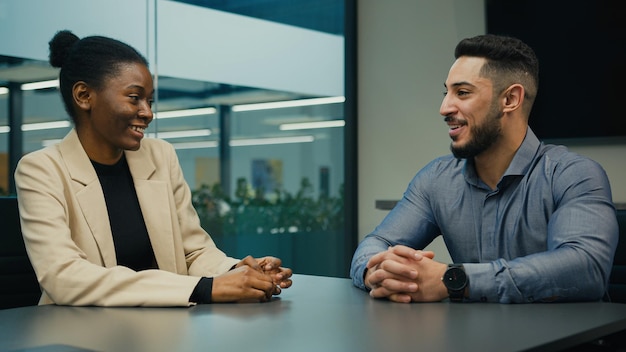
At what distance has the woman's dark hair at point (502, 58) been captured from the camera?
7.09 ft

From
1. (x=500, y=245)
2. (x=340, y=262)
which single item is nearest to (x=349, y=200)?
(x=340, y=262)

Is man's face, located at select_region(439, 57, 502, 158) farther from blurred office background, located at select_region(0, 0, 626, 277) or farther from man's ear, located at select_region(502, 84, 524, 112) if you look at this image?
blurred office background, located at select_region(0, 0, 626, 277)

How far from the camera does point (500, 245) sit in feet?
6.72

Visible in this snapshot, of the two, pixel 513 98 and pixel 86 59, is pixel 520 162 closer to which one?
pixel 513 98

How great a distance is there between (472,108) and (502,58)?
17 centimetres

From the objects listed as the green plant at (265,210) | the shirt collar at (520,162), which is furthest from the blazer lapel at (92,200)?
the green plant at (265,210)

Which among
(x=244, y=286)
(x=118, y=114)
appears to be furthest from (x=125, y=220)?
(x=244, y=286)

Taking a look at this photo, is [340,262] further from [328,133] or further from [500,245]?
[500,245]

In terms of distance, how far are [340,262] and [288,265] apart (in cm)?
46

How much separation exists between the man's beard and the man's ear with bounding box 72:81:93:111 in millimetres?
1062

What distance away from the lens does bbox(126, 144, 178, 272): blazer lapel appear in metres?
2.16

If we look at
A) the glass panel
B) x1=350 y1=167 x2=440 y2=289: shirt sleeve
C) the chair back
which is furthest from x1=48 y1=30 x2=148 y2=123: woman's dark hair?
the glass panel

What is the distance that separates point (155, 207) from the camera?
2193 millimetres

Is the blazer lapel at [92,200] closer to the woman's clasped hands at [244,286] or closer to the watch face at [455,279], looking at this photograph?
the woman's clasped hands at [244,286]
